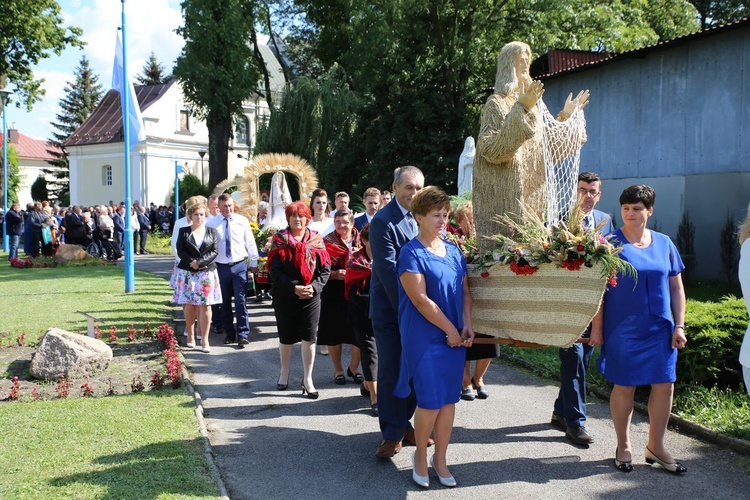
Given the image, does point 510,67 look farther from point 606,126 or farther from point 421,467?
point 606,126

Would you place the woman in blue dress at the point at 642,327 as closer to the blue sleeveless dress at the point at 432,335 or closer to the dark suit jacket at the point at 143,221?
the blue sleeveless dress at the point at 432,335

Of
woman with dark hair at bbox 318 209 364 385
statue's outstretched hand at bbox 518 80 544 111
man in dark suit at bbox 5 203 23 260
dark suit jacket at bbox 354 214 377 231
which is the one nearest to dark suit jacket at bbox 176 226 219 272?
dark suit jacket at bbox 354 214 377 231

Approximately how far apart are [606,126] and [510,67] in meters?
14.1

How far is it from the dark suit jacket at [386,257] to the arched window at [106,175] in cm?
5198

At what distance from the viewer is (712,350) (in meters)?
6.37

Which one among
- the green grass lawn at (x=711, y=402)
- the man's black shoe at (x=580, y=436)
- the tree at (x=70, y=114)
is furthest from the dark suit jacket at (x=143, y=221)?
the tree at (x=70, y=114)

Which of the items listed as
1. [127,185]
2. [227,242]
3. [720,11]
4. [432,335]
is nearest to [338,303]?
[227,242]

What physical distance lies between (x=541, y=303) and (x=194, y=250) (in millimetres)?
5924

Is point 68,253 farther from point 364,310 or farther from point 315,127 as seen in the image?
point 364,310

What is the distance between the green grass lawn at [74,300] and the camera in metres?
11.2

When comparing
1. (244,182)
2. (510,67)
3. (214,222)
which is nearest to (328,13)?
(244,182)

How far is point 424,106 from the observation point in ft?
85.1

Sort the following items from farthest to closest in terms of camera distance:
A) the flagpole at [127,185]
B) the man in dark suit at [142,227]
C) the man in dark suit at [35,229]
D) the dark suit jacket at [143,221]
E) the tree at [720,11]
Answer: the tree at [720,11] < the man in dark suit at [142,227] < the dark suit jacket at [143,221] < the man in dark suit at [35,229] < the flagpole at [127,185]

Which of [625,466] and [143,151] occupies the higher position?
[143,151]
